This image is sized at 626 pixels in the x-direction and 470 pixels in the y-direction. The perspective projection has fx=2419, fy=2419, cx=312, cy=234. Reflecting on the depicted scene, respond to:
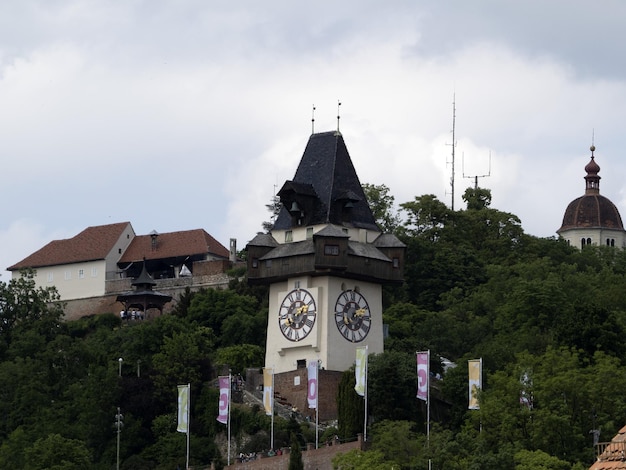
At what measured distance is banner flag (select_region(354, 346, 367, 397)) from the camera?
9725cm

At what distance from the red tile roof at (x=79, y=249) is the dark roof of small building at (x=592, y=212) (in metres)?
27.9

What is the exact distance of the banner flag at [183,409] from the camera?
101m

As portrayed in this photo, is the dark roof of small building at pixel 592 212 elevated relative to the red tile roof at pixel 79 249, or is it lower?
elevated

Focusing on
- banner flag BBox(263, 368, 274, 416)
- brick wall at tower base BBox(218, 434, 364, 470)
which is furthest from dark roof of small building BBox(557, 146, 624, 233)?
brick wall at tower base BBox(218, 434, 364, 470)

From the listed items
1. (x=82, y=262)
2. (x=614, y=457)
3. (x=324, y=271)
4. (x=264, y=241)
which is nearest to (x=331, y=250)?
(x=324, y=271)

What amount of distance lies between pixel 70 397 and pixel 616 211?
47764 mm

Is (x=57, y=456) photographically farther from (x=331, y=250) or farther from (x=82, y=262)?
(x=82, y=262)

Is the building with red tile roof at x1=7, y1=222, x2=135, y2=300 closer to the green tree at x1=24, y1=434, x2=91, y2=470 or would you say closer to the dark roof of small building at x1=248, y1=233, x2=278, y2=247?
the dark roof of small building at x1=248, y1=233, x2=278, y2=247

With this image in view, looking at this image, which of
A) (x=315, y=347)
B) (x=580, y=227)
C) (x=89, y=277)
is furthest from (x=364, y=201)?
(x=580, y=227)

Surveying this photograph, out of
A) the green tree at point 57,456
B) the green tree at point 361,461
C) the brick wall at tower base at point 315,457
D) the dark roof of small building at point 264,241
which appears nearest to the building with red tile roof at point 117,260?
the dark roof of small building at point 264,241

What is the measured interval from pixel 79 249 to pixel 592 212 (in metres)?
31.7

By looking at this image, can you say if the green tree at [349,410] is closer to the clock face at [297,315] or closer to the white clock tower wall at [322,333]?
the white clock tower wall at [322,333]

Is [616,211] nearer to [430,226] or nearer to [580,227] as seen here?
[580,227]

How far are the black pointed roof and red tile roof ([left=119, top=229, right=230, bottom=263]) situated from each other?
81.5 feet
